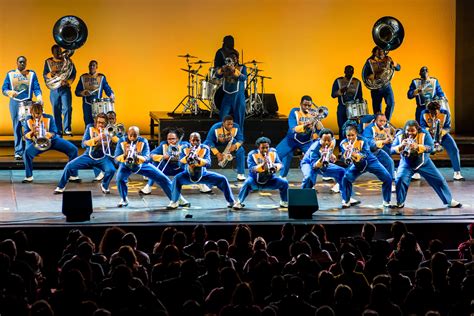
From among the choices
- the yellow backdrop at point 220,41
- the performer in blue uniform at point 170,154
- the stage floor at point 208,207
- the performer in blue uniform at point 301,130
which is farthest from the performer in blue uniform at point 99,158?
the yellow backdrop at point 220,41

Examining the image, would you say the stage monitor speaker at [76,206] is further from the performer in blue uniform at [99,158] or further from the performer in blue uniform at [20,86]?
the performer in blue uniform at [20,86]

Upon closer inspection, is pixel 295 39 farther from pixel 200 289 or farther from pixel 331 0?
pixel 200 289

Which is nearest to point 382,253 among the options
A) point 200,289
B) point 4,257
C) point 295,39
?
point 200,289

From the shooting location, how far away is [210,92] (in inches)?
744

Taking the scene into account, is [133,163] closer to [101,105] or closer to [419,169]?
[101,105]

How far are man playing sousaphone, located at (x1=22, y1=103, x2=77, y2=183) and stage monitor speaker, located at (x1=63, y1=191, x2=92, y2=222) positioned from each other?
3077 mm

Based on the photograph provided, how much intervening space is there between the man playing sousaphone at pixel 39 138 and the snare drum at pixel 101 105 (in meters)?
1.42

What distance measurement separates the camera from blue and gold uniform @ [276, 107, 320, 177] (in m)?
16.5

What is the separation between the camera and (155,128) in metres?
20.9

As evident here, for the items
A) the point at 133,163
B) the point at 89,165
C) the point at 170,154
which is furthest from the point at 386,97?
the point at 133,163

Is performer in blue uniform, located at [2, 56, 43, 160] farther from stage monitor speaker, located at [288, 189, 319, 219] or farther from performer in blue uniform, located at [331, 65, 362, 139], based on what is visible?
stage monitor speaker, located at [288, 189, 319, 219]

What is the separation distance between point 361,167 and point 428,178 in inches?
34.4

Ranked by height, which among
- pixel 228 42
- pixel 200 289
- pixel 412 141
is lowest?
pixel 200 289

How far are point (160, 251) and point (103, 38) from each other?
9646 millimetres
